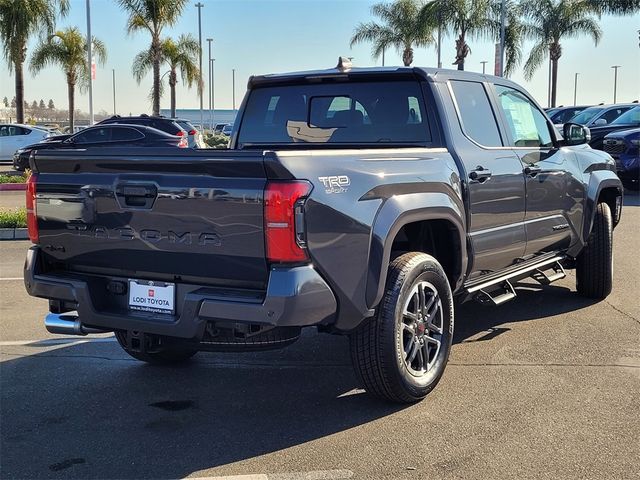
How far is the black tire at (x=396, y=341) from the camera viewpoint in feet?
13.0

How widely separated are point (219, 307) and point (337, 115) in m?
2.17

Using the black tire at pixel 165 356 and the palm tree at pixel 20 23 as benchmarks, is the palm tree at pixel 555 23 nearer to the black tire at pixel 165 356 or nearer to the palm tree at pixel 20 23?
the palm tree at pixel 20 23

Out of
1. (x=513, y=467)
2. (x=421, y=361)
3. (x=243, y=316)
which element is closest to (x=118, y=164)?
(x=243, y=316)

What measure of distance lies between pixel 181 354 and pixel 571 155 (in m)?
3.67

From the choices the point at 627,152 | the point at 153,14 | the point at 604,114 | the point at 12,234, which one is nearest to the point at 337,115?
the point at 12,234

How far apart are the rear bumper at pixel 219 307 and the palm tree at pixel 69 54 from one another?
107ft

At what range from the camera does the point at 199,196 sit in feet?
11.7

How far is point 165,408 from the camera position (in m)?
4.32

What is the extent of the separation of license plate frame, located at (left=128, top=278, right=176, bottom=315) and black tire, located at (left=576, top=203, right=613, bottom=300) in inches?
171

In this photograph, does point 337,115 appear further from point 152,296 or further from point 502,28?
point 502,28

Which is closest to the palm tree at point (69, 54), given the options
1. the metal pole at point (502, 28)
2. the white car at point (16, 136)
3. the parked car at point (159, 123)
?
the white car at point (16, 136)

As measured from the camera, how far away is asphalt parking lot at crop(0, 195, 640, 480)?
3529mm

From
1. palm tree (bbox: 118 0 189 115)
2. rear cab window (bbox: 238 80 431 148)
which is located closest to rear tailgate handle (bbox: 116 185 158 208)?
rear cab window (bbox: 238 80 431 148)

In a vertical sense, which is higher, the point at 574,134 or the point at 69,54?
the point at 69,54
